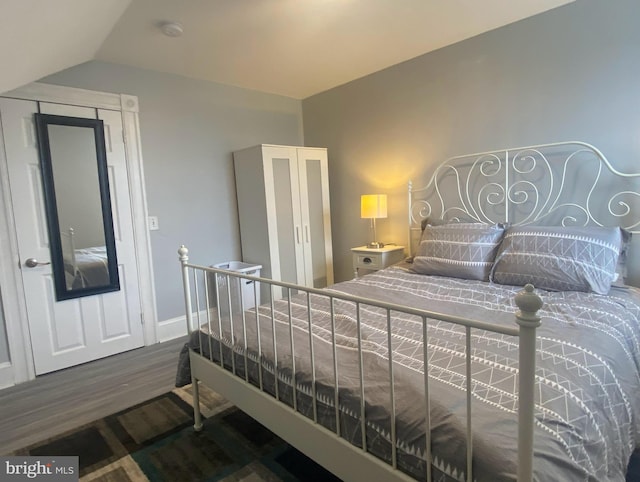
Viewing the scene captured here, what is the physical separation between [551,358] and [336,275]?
3039 millimetres

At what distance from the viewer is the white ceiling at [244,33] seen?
76.0 inches

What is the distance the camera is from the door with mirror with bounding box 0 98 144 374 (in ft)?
8.77

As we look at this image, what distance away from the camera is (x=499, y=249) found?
2453 mm

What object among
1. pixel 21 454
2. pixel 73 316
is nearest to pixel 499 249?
pixel 21 454

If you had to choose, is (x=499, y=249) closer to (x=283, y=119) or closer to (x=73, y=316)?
(x=283, y=119)

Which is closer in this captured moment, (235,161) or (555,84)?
(555,84)

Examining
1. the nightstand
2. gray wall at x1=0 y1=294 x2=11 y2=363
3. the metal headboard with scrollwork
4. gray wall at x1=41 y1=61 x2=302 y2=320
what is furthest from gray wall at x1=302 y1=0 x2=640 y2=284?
gray wall at x1=0 y1=294 x2=11 y2=363

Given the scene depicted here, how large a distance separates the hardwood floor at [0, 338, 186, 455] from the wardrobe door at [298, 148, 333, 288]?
157 cm

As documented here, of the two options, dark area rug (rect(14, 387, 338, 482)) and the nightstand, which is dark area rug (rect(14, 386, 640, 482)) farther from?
the nightstand

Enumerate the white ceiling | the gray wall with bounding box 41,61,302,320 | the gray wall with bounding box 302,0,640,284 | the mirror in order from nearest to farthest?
the white ceiling < the gray wall with bounding box 302,0,640,284 < the mirror < the gray wall with bounding box 41,61,302,320

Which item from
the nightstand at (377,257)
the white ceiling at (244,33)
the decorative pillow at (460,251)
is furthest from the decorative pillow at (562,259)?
the white ceiling at (244,33)

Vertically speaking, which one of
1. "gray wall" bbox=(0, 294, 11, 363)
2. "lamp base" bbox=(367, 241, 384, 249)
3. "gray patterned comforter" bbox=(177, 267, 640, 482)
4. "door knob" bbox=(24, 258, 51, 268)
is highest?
"door knob" bbox=(24, 258, 51, 268)

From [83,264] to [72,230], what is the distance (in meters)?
0.28

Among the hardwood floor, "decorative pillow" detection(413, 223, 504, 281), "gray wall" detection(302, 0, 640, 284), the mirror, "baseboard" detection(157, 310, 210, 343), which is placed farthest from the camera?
"baseboard" detection(157, 310, 210, 343)
